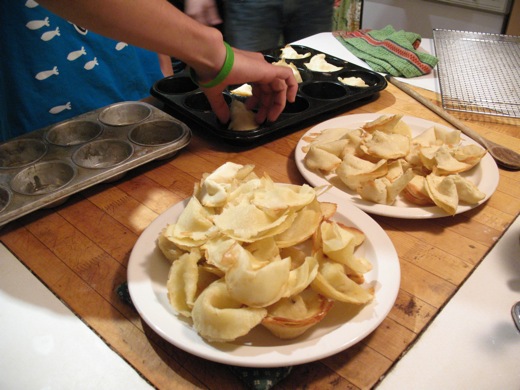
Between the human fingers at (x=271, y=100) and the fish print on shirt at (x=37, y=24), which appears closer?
the human fingers at (x=271, y=100)

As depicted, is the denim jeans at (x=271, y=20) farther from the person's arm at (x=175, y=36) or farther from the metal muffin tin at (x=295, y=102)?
the person's arm at (x=175, y=36)

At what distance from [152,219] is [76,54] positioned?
0.92m

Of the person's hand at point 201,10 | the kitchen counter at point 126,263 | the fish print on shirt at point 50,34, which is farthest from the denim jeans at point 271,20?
the kitchen counter at point 126,263

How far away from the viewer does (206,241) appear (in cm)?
79

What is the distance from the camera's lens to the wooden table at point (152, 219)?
2.37 feet

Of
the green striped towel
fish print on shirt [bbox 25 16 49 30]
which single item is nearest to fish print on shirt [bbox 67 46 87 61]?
fish print on shirt [bbox 25 16 49 30]

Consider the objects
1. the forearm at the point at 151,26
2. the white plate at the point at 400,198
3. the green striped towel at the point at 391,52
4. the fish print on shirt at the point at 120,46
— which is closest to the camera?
the forearm at the point at 151,26

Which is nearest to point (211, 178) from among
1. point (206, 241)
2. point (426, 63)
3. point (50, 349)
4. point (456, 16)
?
point (206, 241)

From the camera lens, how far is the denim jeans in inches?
80.4

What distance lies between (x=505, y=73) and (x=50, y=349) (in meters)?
1.97

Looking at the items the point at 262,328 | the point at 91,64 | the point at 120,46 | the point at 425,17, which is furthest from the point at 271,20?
the point at 425,17

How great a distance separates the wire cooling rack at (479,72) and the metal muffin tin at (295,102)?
338 mm

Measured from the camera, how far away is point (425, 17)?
348cm

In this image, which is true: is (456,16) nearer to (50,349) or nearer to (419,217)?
(419,217)
